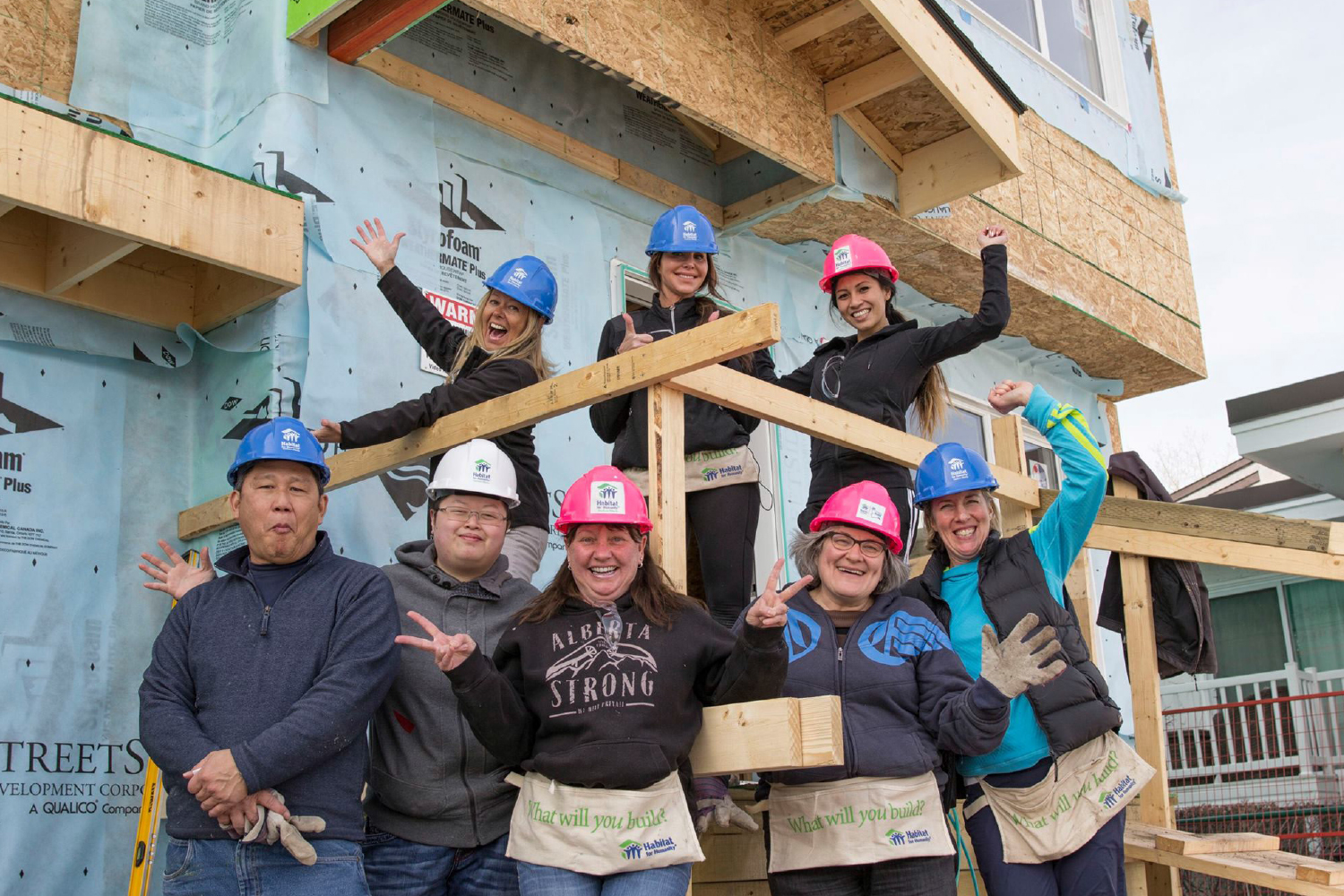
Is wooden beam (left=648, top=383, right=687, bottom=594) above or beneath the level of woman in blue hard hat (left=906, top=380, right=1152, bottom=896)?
above

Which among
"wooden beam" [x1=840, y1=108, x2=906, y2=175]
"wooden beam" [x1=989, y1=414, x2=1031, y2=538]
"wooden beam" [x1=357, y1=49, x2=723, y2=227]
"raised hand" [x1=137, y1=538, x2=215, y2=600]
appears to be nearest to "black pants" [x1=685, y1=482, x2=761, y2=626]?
"wooden beam" [x1=989, y1=414, x2=1031, y2=538]

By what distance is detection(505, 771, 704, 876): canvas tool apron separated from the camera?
331cm

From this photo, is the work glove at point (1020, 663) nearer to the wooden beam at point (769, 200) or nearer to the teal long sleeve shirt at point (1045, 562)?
the teal long sleeve shirt at point (1045, 562)

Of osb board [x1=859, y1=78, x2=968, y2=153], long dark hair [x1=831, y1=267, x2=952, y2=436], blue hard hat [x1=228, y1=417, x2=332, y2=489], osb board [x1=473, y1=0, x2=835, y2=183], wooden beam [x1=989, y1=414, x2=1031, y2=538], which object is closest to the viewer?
blue hard hat [x1=228, y1=417, x2=332, y2=489]

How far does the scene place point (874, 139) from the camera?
805 cm

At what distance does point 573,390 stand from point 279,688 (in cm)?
131

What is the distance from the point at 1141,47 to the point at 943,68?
19.4 feet

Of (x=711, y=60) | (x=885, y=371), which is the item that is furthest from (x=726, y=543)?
(x=711, y=60)

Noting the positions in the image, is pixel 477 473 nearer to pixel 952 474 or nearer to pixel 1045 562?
pixel 952 474

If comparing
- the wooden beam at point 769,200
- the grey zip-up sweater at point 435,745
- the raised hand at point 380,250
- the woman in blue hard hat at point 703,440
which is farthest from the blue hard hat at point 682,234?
the wooden beam at point 769,200

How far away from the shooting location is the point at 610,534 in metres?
3.70

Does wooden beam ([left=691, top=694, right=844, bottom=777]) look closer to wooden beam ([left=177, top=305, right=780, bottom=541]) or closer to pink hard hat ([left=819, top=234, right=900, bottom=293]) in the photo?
wooden beam ([left=177, top=305, right=780, bottom=541])

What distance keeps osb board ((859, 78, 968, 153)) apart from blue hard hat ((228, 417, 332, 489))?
16.8 ft

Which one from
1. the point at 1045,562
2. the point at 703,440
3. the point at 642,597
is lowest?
the point at 642,597
